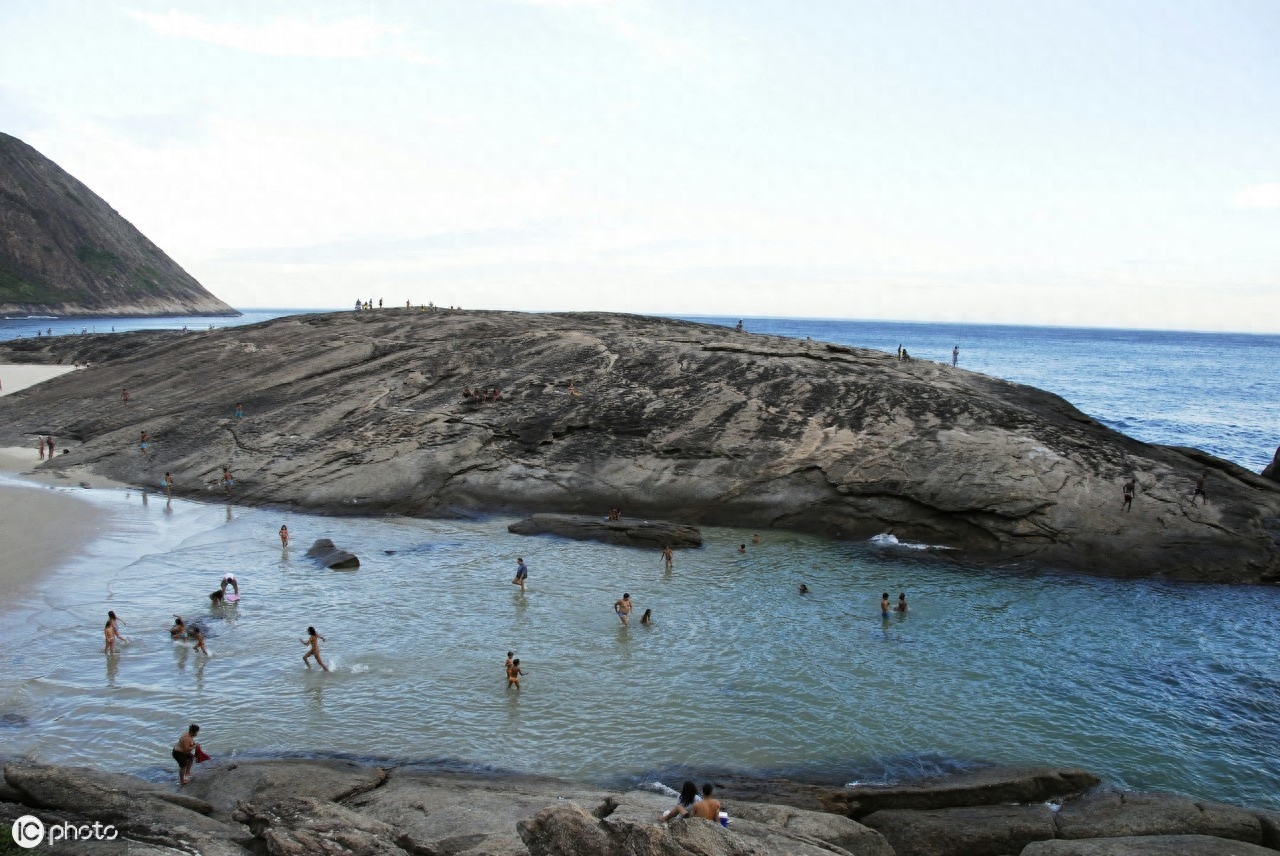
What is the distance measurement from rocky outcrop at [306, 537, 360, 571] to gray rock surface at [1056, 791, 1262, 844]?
76.2 feet

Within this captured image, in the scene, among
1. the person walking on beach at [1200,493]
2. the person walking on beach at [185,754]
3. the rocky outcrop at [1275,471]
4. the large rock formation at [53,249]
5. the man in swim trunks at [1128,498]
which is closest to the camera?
the person walking on beach at [185,754]

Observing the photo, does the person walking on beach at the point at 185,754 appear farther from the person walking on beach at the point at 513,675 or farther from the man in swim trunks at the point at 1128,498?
the man in swim trunks at the point at 1128,498

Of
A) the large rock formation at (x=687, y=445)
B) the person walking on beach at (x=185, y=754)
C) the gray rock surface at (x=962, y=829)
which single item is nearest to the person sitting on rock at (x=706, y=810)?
the gray rock surface at (x=962, y=829)

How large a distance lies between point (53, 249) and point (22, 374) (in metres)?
117

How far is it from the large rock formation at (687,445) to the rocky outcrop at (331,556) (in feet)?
20.1

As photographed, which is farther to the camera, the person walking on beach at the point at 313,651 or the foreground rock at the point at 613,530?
the foreground rock at the point at 613,530

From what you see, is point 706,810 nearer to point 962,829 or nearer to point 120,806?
point 962,829

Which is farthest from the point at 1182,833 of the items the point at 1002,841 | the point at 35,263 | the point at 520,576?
the point at 35,263

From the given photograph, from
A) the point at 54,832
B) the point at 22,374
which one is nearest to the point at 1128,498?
the point at 54,832

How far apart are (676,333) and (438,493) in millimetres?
18498

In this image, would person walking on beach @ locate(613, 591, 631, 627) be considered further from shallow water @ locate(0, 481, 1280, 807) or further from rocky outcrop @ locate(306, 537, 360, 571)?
rocky outcrop @ locate(306, 537, 360, 571)

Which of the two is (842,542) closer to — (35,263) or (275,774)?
(275,774)

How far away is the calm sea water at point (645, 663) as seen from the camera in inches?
746

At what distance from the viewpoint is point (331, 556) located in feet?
103
